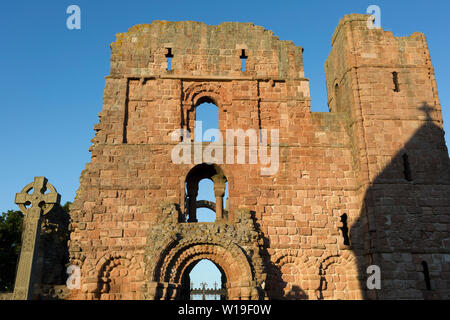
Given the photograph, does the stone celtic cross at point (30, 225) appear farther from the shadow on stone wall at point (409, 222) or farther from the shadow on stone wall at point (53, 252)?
the shadow on stone wall at point (409, 222)

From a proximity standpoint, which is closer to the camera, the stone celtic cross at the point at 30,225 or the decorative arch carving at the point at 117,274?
the stone celtic cross at the point at 30,225

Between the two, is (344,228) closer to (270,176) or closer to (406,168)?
(406,168)

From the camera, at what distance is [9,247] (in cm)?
2208

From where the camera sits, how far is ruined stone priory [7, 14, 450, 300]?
1155cm

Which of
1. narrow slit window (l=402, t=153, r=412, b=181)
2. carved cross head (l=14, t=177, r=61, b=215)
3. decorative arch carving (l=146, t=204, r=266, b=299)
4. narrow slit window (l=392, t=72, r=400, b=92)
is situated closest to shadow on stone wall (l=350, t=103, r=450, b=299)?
narrow slit window (l=402, t=153, r=412, b=181)

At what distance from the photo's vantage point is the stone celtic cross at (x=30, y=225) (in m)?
10.2

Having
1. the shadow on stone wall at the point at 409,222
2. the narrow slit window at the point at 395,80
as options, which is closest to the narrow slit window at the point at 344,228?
the shadow on stone wall at the point at 409,222

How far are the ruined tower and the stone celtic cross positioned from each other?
1.10 metres

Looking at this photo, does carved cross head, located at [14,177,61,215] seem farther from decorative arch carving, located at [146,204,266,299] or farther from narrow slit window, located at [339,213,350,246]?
narrow slit window, located at [339,213,350,246]

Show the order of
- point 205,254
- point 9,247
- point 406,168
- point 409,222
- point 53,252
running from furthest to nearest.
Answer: point 9,247 → point 53,252 → point 406,168 → point 409,222 → point 205,254

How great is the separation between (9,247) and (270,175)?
16.4 m

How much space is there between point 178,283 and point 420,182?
25.2ft

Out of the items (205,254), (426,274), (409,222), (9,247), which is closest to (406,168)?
(409,222)

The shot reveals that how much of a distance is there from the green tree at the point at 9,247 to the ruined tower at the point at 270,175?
12.1 metres
